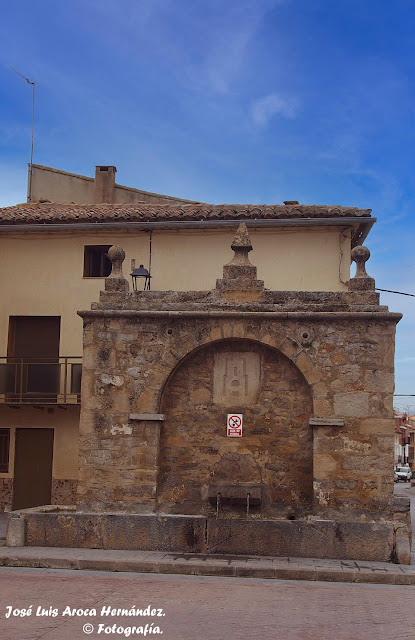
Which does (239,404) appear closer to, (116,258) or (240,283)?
(240,283)

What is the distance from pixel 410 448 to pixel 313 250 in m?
89.7

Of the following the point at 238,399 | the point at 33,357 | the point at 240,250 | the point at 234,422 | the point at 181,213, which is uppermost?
the point at 181,213

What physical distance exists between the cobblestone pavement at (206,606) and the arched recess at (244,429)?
2120mm

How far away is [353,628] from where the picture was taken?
7789mm

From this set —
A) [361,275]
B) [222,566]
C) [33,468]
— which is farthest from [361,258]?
[33,468]

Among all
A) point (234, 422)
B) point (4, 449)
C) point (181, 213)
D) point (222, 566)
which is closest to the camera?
point (222, 566)

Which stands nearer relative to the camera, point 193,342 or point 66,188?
point 193,342

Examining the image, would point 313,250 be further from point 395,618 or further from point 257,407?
point 395,618

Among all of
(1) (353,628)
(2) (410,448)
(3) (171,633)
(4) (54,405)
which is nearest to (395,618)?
(1) (353,628)

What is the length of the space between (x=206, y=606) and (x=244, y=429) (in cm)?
420

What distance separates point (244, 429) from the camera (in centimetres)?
1247

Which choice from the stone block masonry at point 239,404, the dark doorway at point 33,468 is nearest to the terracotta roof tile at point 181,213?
the dark doorway at point 33,468

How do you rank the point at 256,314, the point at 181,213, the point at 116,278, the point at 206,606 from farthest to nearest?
the point at 181,213, the point at 116,278, the point at 256,314, the point at 206,606

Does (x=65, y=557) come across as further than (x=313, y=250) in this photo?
No
